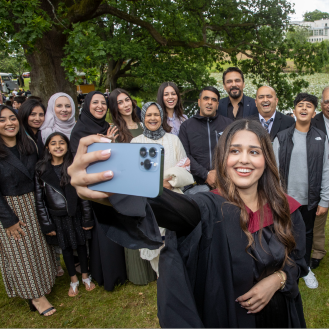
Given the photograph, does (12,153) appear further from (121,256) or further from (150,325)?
(150,325)

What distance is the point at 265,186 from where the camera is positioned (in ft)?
5.43

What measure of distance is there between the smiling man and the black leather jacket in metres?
2.42

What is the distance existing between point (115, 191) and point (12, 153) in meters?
2.38

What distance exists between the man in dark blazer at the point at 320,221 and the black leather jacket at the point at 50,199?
305 centimetres

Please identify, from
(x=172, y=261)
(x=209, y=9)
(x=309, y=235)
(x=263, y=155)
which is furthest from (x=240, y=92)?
(x=209, y=9)

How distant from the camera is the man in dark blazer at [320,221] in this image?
11.0ft

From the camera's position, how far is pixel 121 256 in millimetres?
3383

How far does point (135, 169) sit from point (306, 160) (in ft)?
9.07

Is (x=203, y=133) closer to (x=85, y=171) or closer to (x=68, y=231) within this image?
(x=68, y=231)

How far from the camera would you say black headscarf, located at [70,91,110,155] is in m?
3.43

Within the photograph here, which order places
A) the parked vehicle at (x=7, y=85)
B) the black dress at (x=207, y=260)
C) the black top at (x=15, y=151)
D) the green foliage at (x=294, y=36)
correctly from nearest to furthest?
the black dress at (x=207, y=260) < the black top at (x=15, y=151) < the green foliage at (x=294, y=36) < the parked vehicle at (x=7, y=85)

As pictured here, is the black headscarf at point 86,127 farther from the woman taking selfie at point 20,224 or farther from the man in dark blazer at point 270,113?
the man in dark blazer at point 270,113

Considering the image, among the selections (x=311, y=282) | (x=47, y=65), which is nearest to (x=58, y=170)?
(x=311, y=282)

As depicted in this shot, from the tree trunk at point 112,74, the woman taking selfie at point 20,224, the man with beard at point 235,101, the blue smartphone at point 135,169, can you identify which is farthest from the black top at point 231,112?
the tree trunk at point 112,74
